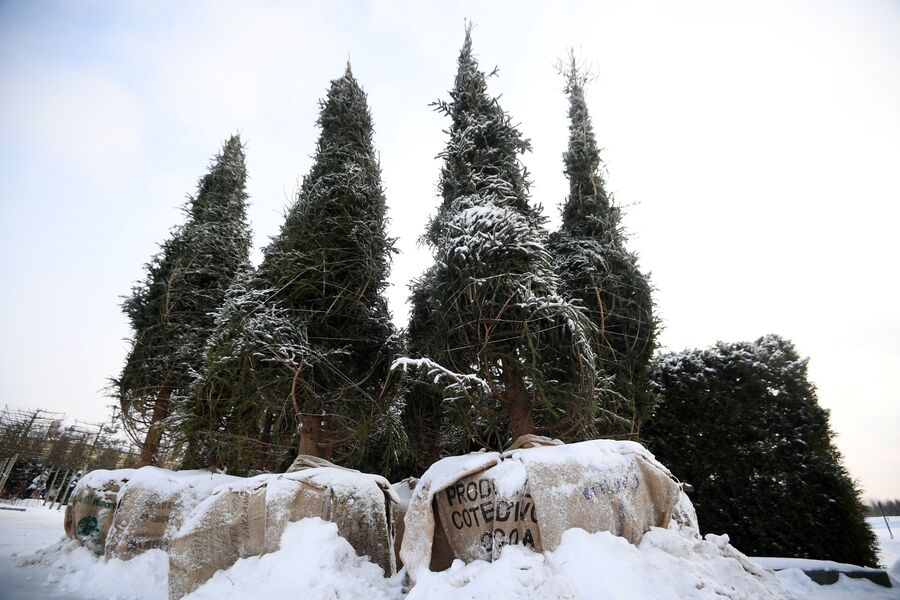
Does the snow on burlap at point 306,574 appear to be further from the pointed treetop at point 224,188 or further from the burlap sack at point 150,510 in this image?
the pointed treetop at point 224,188

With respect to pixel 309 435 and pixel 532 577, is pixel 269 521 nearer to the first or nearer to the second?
pixel 309 435

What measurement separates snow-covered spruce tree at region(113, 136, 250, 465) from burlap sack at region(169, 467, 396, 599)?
370 cm

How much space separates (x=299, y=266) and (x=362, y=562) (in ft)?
13.4

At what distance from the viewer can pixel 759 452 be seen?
743cm

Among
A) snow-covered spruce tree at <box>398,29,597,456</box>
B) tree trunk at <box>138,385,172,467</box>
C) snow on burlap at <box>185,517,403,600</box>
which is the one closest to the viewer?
snow on burlap at <box>185,517,403,600</box>

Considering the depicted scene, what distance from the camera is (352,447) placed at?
7.52 m

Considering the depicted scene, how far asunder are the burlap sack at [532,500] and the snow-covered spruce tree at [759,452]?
3685 mm

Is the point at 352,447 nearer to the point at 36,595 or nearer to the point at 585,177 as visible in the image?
the point at 36,595

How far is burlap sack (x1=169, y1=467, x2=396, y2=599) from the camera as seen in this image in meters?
4.48

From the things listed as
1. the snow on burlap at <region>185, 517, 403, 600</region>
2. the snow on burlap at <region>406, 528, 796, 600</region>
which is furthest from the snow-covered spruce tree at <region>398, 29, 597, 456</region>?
the snow on burlap at <region>185, 517, 403, 600</region>

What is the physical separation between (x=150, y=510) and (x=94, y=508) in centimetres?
190

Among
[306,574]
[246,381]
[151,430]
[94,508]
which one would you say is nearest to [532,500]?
[306,574]

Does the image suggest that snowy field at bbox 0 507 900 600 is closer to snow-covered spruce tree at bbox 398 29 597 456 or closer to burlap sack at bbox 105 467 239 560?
burlap sack at bbox 105 467 239 560

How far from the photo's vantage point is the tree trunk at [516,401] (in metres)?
5.23
